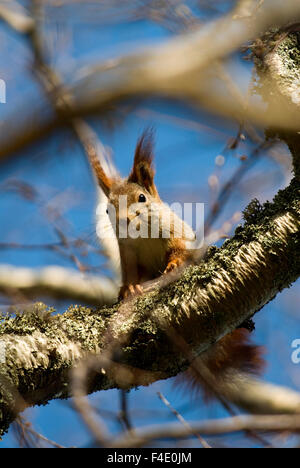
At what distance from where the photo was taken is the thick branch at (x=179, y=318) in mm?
1975

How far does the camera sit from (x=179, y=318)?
201 centimetres

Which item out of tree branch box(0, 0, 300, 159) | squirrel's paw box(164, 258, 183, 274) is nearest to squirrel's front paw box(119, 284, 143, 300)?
squirrel's paw box(164, 258, 183, 274)

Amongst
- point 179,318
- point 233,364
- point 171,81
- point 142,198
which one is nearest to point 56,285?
point 142,198

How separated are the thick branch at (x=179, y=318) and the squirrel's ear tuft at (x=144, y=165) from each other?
4.26 ft

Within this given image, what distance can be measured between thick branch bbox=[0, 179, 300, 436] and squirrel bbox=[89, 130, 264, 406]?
660mm

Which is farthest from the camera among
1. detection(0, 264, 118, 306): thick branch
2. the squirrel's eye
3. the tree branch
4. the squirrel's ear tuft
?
detection(0, 264, 118, 306): thick branch

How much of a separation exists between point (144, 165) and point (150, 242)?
0.52m

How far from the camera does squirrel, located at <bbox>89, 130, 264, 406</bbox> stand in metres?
2.93

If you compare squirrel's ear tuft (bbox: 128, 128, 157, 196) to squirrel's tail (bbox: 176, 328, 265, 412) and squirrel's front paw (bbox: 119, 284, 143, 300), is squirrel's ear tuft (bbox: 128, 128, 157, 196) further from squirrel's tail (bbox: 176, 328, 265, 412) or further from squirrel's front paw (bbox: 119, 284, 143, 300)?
squirrel's tail (bbox: 176, 328, 265, 412)

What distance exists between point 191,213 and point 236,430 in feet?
8.01

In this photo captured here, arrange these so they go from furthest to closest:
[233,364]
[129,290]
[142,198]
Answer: [142,198], [233,364], [129,290]

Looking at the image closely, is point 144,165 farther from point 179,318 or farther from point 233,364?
point 179,318

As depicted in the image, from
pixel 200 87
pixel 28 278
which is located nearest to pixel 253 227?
pixel 200 87

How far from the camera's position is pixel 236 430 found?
1.20 metres
